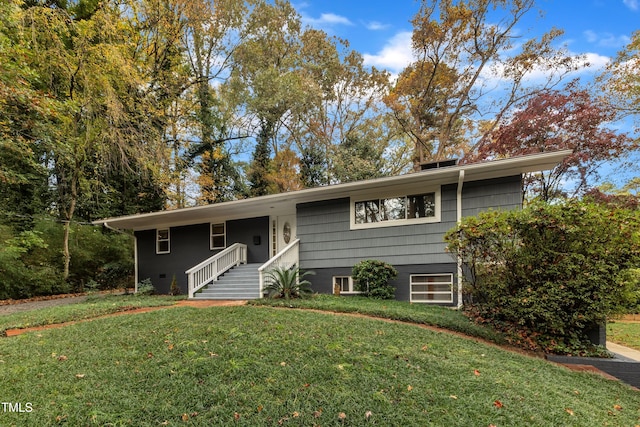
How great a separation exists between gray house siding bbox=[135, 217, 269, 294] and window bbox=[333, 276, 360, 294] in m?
3.03

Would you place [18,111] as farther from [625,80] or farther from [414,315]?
[625,80]

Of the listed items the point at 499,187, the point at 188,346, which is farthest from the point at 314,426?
the point at 499,187

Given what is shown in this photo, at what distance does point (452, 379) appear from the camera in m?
3.30

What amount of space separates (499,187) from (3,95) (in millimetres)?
11193

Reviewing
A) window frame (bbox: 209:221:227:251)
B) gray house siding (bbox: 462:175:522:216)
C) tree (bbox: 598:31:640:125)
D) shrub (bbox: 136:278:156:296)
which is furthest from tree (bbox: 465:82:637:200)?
shrub (bbox: 136:278:156:296)

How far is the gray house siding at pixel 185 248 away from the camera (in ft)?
37.4

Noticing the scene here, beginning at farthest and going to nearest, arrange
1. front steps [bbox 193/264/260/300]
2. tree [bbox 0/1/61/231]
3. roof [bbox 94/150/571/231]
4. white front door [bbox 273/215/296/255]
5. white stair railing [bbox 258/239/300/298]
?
white front door [bbox 273/215/296/255] → front steps [bbox 193/264/260/300] → white stair railing [bbox 258/239/300/298] → tree [bbox 0/1/61/231] → roof [bbox 94/150/571/231]

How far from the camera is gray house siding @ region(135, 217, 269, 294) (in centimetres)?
1139

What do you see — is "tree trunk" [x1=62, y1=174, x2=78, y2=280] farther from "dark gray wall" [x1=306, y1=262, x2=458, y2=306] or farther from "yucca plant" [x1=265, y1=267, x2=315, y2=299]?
"dark gray wall" [x1=306, y1=262, x2=458, y2=306]

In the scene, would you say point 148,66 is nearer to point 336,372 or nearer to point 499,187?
point 499,187

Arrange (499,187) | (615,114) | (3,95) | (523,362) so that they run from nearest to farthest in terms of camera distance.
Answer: (523,362) < (3,95) < (499,187) < (615,114)

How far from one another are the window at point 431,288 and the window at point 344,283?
172 cm

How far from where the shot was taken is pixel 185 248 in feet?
40.8

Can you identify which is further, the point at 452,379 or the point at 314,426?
the point at 452,379
